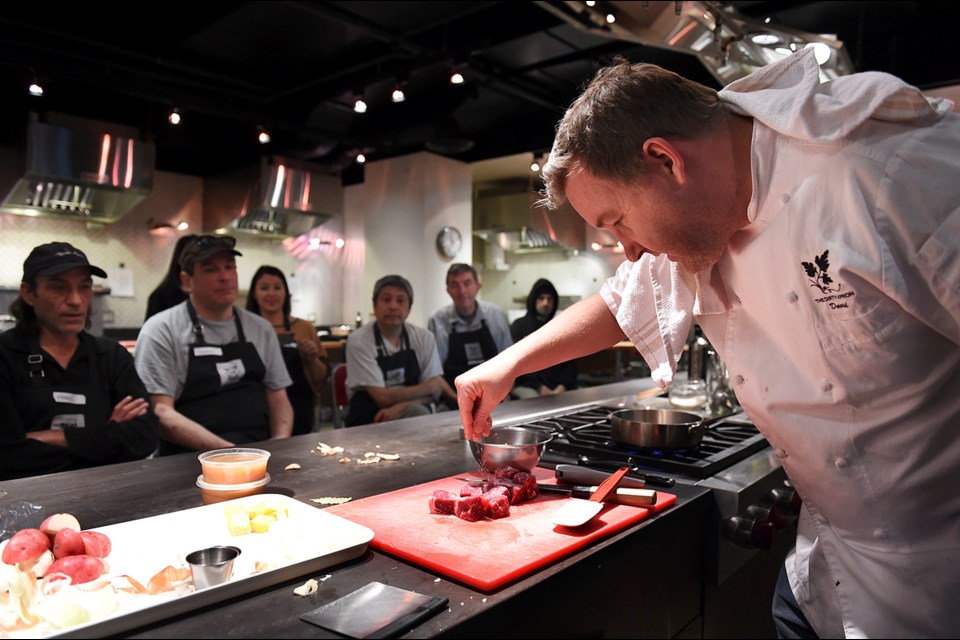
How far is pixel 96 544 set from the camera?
1.03 meters

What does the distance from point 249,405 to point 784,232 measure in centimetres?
258

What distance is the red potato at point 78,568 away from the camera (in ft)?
3.10

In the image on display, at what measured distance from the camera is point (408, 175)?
A: 796cm

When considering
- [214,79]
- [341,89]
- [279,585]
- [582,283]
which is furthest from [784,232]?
[582,283]

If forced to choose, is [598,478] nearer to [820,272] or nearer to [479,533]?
[479,533]

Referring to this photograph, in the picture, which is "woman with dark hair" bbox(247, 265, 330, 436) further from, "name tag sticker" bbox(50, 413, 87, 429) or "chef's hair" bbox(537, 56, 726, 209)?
"chef's hair" bbox(537, 56, 726, 209)

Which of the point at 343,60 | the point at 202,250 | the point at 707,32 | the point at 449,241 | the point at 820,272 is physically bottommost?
the point at 820,272

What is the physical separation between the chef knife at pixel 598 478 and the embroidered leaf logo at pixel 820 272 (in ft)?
1.99

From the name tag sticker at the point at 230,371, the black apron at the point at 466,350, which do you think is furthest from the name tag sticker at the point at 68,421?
the black apron at the point at 466,350

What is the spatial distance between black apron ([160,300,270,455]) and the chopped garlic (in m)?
2.17

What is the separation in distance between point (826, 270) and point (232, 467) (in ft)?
4.01

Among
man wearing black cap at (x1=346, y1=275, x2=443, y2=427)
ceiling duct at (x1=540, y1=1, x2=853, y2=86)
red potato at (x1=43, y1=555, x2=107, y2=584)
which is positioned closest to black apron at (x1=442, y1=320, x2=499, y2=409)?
man wearing black cap at (x1=346, y1=275, x2=443, y2=427)

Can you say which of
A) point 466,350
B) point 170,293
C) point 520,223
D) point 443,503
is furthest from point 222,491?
point 520,223

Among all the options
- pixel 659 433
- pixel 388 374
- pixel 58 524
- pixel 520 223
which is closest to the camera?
pixel 58 524
